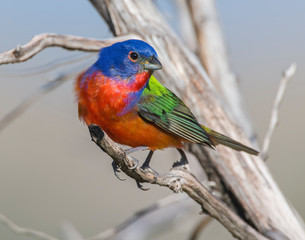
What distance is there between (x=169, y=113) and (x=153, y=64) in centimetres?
44

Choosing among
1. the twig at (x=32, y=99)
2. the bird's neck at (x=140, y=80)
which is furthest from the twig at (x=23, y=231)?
the bird's neck at (x=140, y=80)

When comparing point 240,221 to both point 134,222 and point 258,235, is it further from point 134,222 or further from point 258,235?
point 134,222

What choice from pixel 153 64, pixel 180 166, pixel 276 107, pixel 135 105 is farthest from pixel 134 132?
pixel 276 107

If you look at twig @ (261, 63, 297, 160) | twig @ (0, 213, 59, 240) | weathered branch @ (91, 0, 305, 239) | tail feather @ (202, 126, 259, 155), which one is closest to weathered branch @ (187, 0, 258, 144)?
twig @ (261, 63, 297, 160)

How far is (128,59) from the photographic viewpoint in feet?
11.4

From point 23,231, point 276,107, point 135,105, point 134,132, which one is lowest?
point 276,107

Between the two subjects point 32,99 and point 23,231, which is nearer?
point 23,231

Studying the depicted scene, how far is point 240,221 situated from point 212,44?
1984mm

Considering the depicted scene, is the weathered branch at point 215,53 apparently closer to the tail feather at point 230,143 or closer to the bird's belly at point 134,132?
the tail feather at point 230,143

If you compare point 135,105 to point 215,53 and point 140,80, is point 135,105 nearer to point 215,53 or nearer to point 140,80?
point 140,80

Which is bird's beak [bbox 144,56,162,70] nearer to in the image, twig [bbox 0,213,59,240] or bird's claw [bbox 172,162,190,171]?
bird's claw [bbox 172,162,190,171]

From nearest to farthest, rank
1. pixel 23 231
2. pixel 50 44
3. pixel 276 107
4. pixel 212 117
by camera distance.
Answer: pixel 50 44 → pixel 23 231 → pixel 212 117 → pixel 276 107

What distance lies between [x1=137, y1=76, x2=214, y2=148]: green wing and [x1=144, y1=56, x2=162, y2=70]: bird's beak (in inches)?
7.7

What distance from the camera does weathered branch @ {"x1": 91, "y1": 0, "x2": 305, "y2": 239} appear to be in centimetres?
373
